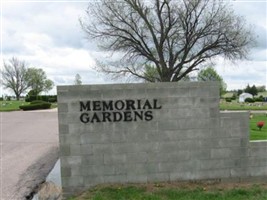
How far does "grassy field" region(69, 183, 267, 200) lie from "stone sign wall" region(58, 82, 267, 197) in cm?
26

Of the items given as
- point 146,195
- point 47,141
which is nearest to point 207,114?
point 146,195

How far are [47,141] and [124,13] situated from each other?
13080mm

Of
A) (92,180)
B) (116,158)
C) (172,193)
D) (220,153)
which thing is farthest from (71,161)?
(220,153)

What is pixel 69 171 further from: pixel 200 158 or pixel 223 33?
pixel 223 33

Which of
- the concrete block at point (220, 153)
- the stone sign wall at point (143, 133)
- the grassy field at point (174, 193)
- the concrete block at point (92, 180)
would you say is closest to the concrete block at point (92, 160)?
the stone sign wall at point (143, 133)

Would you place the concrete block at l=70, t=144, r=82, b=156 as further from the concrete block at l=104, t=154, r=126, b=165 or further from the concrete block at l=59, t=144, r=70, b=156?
the concrete block at l=104, t=154, r=126, b=165

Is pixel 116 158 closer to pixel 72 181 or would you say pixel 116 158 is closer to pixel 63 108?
pixel 72 181

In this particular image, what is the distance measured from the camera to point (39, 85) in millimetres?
88500

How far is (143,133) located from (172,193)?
50.0 inches

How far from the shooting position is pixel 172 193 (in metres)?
6.64

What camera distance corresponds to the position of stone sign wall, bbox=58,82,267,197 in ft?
23.0

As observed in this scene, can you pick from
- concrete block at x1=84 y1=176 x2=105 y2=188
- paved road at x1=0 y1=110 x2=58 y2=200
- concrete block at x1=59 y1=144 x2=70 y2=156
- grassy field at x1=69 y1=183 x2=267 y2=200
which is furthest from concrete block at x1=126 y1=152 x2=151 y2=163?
paved road at x1=0 y1=110 x2=58 y2=200

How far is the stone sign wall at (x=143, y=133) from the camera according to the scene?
7.00m

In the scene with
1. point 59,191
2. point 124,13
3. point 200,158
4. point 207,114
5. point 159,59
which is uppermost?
point 124,13
